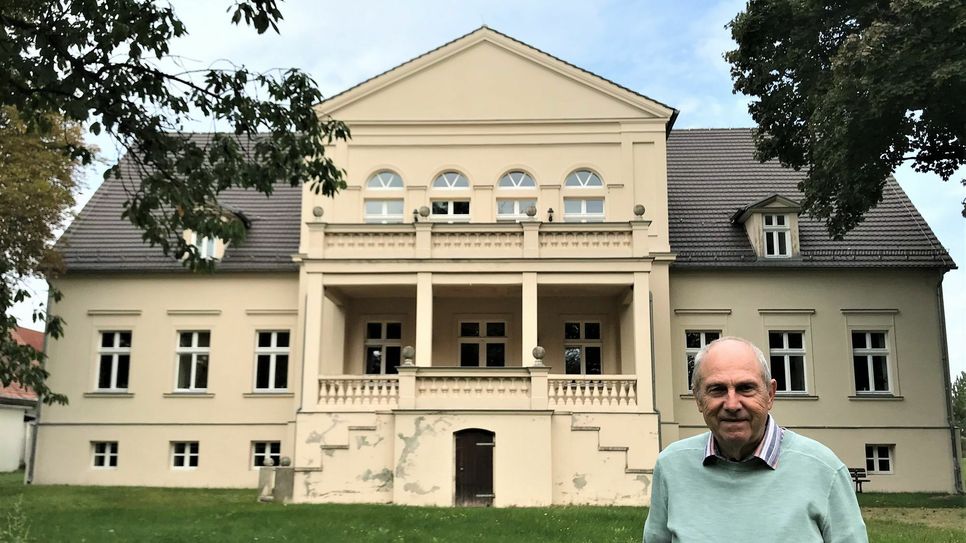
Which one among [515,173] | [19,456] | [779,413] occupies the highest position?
[515,173]

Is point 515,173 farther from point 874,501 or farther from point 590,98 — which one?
point 874,501

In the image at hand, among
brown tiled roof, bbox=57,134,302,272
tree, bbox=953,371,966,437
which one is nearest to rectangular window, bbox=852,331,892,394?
brown tiled roof, bbox=57,134,302,272

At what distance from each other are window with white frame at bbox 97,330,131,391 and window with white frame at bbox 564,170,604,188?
11.5 metres

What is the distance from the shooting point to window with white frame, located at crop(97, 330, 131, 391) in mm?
22172

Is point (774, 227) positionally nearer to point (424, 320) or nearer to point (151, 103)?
point (424, 320)

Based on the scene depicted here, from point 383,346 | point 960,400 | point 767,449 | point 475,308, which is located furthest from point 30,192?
point 960,400

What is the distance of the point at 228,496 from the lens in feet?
60.1

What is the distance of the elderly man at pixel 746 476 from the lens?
2.35 metres

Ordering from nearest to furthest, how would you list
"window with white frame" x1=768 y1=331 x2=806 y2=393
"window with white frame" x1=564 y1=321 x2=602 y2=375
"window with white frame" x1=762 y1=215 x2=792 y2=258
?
"window with white frame" x1=564 y1=321 x2=602 y2=375
"window with white frame" x1=768 y1=331 x2=806 y2=393
"window with white frame" x1=762 y1=215 x2=792 y2=258

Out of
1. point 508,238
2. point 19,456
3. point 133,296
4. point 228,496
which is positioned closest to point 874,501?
point 508,238

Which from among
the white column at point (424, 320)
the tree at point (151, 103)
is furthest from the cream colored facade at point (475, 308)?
the tree at point (151, 103)

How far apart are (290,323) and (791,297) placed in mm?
12133

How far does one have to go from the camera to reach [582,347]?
2125cm

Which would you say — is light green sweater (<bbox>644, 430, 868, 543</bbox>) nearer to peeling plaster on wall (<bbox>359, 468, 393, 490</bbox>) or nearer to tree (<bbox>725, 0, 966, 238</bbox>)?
tree (<bbox>725, 0, 966, 238</bbox>)
